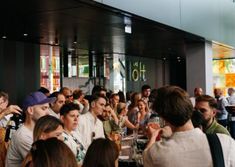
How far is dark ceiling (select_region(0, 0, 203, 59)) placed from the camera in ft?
24.9

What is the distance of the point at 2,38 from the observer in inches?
506

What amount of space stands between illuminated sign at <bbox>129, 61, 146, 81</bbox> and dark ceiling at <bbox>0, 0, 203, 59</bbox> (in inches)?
295

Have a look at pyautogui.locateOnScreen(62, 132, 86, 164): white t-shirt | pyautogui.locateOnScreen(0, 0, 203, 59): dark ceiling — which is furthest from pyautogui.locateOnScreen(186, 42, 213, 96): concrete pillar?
pyautogui.locateOnScreen(62, 132, 86, 164): white t-shirt

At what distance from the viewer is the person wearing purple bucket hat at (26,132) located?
3.40 m

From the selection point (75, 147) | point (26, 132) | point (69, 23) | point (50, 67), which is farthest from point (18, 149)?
point (50, 67)

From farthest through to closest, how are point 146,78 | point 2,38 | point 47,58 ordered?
1. point 146,78
2. point 47,58
3. point 2,38

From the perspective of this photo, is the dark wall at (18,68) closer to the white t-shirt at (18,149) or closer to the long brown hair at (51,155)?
the white t-shirt at (18,149)

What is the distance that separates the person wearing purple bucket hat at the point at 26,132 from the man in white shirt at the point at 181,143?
131cm

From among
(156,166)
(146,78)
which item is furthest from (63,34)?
(146,78)

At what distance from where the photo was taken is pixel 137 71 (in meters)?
22.3

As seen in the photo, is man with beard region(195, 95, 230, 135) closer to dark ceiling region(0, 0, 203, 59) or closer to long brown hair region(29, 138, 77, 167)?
long brown hair region(29, 138, 77, 167)

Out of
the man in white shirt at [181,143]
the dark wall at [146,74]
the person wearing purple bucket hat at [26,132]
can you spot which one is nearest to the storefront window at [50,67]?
the dark wall at [146,74]

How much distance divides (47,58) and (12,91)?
9.12 feet

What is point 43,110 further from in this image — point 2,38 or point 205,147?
point 2,38
